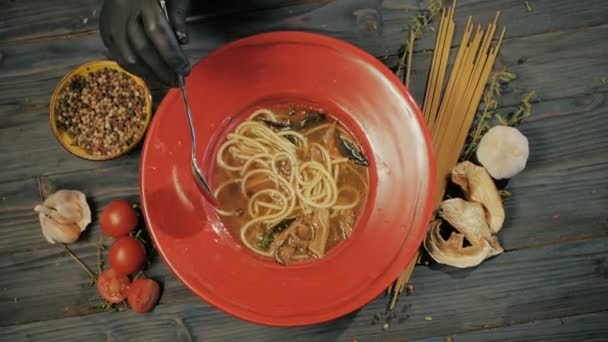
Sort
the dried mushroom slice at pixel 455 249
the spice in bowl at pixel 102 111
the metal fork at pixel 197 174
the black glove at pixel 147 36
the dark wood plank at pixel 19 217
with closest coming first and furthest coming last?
the black glove at pixel 147 36 → the metal fork at pixel 197 174 → the dried mushroom slice at pixel 455 249 → the spice in bowl at pixel 102 111 → the dark wood plank at pixel 19 217

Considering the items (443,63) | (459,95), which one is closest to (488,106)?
(459,95)

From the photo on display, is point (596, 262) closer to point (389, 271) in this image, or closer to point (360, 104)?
point (389, 271)

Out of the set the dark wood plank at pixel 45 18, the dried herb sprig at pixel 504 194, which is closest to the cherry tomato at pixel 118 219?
the dark wood plank at pixel 45 18

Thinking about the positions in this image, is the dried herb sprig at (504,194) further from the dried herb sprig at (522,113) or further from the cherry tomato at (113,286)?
the cherry tomato at (113,286)

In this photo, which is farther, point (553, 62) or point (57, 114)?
point (553, 62)

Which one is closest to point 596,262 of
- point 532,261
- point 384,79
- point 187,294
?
→ point 532,261

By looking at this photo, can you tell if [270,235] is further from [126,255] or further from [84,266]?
[84,266]
